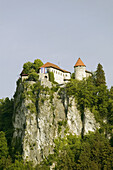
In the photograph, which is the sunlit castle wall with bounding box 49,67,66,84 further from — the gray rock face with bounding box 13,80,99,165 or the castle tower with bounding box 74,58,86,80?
the gray rock face with bounding box 13,80,99,165

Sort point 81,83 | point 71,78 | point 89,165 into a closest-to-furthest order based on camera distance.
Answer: point 89,165
point 81,83
point 71,78

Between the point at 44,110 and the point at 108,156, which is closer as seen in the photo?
the point at 108,156

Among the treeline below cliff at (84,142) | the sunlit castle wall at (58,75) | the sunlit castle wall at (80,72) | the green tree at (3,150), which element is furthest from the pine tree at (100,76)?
the green tree at (3,150)

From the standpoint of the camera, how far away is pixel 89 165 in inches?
2618

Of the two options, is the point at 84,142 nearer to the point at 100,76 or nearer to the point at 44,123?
the point at 44,123

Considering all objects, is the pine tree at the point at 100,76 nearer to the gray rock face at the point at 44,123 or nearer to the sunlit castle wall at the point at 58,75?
the gray rock face at the point at 44,123

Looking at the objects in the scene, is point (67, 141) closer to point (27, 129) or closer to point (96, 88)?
point (27, 129)

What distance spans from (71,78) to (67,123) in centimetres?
1421

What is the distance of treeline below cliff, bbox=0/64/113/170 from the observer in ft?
223

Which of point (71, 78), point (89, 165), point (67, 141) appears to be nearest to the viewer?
point (89, 165)

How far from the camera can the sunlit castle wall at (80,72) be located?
85.1 m

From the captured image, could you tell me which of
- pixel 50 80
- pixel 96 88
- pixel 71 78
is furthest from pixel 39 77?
pixel 96 88

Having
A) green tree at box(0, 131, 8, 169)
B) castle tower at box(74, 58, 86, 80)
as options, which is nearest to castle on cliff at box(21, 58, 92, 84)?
castle tower at box(74, 58, 86, 80)

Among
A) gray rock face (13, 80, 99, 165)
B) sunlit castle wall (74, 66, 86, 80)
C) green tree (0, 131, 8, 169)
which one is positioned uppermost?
sunlit castle wall (74, 66, 86, 80)
